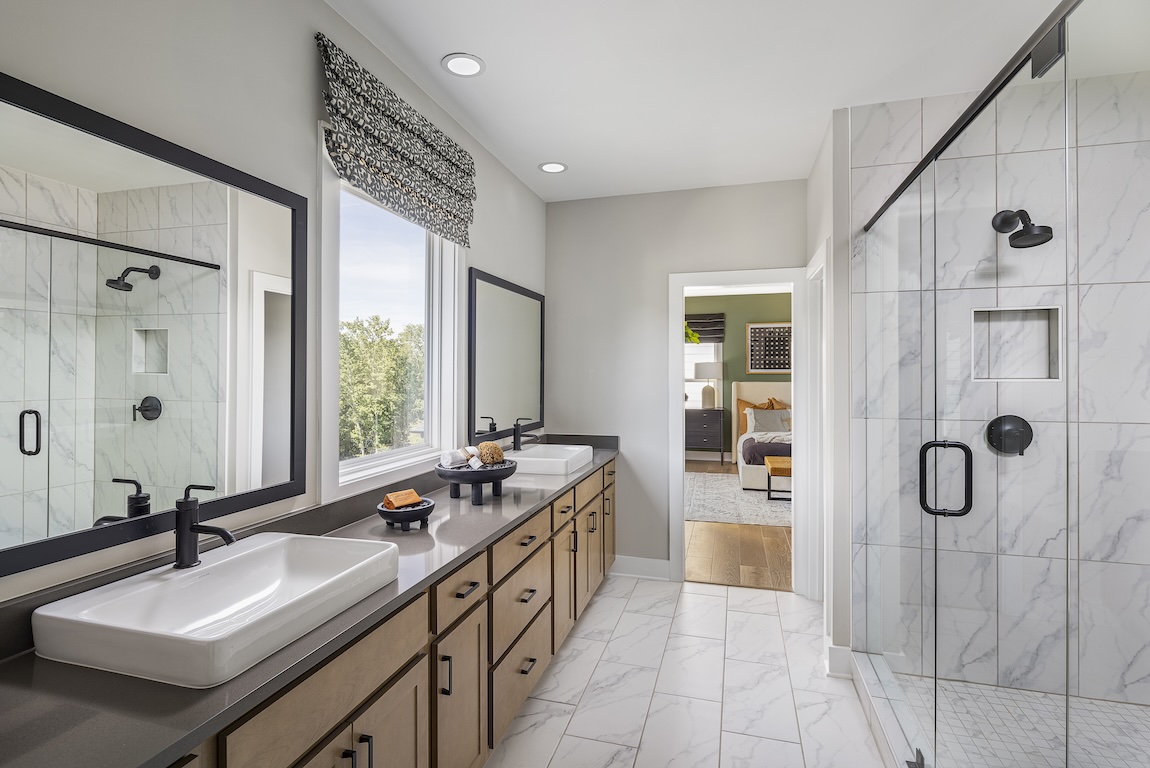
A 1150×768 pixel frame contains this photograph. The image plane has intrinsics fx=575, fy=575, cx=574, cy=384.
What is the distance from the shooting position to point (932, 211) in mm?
1871

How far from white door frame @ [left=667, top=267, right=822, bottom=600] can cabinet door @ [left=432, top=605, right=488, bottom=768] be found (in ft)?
7.01

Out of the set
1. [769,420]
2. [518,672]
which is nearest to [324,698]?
[518,672]

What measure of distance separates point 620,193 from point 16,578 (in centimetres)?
349

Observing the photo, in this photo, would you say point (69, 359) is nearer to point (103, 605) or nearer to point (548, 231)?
point (103, 605)

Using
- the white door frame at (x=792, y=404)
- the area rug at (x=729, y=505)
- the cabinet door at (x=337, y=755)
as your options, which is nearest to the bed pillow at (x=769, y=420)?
the area rug at (x=729, y=505)

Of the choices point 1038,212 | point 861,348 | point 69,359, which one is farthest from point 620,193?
point 69,359

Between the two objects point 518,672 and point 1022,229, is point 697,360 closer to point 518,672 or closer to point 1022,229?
point 518,672

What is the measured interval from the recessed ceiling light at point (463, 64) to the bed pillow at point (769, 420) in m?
5.96

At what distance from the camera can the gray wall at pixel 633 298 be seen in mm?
3660

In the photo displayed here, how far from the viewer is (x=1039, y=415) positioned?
1330 millimetres

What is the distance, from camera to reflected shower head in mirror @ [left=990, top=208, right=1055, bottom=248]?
1302mm

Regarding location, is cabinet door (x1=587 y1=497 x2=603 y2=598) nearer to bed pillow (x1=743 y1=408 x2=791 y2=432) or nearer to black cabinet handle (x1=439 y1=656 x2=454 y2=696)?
black cabinet handle (x1=439 y1=656 x2=454 y2=696)

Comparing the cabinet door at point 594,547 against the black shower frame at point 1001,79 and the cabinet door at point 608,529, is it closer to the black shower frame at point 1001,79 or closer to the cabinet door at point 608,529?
the cabinet door at point 608,529

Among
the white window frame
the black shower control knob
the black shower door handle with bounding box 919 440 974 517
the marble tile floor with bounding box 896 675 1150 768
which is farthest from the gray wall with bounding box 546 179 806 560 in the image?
the black shower control knob
